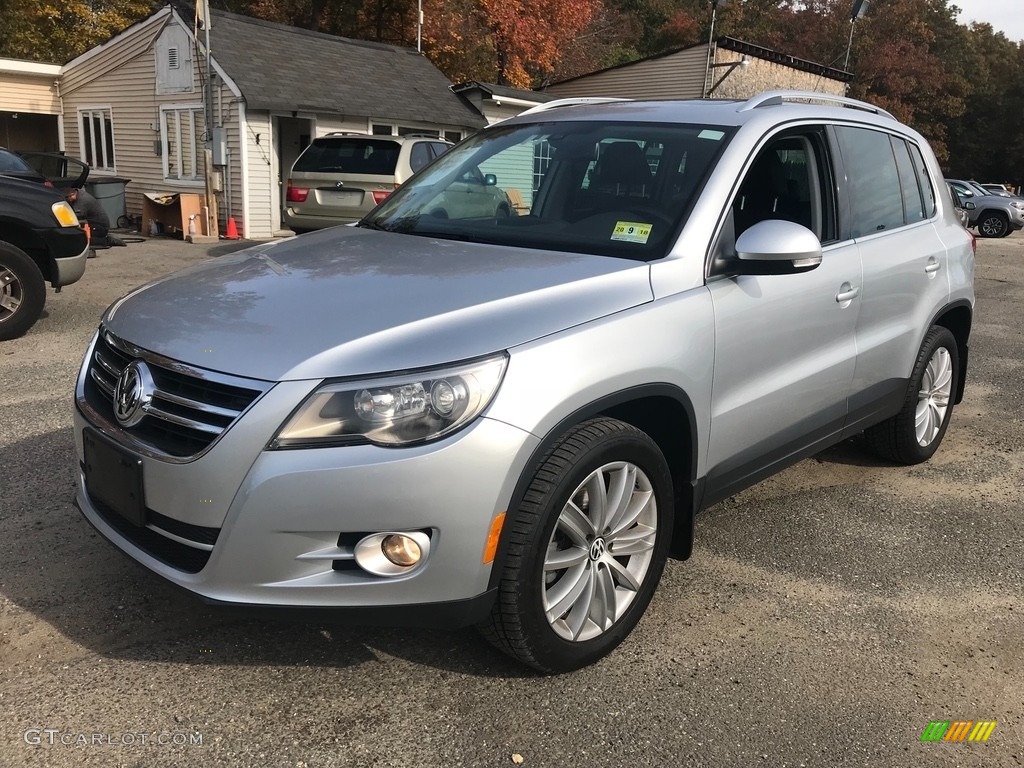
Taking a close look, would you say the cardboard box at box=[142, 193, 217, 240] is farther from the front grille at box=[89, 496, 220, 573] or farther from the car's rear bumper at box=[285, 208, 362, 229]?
the front grille at box=[89, 496, 220, 573]

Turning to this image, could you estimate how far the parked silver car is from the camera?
964 inches

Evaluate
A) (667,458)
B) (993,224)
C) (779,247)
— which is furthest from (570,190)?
(993,224)

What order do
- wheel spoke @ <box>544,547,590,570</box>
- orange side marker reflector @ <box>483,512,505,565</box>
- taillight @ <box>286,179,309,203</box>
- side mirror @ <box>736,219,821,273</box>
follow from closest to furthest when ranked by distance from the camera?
orange side marker reflector @ <box>483,512,505,565</box> < wheel spoke @ <box>544,547,590,570</box> < side mirror @ <box>736,219,821,273</box> < taillight @ <box>286,179,309,203</box>

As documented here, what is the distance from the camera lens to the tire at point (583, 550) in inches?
96.0

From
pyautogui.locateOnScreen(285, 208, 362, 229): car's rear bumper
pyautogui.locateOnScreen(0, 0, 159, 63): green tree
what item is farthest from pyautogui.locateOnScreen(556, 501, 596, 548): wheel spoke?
pyautogui.locateOnScreen(0, 0, 159, 63): green tree

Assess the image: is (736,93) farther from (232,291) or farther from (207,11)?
(232,291)

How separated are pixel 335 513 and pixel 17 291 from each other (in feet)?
19.8

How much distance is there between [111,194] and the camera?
54.9ft

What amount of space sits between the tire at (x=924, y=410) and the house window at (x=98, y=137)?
765 inches

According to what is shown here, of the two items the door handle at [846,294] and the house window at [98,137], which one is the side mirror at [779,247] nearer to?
the door handle at [846,294]

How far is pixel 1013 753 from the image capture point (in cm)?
253

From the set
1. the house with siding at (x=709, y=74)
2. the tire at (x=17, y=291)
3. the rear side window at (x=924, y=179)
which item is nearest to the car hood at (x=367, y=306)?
the rear side window at (x=924, y=179)

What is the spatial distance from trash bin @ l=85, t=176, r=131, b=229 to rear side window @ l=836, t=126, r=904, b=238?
15283mm

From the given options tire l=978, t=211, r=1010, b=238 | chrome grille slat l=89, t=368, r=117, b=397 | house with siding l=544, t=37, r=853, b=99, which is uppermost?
house with siding l=544, t=37, r=853, b=99
